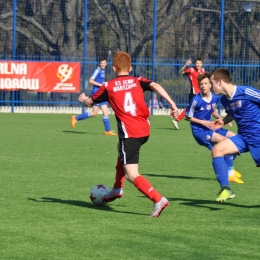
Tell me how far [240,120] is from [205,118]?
2878mm

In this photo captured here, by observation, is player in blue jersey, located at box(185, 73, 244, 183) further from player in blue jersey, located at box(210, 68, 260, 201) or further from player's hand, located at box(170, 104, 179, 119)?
player's hand, located at box(170, 104, 179, 119)

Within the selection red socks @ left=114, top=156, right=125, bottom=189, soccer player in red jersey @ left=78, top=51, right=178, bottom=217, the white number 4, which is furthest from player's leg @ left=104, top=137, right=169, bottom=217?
red socks @ left=114, top=156, right=125, bottom=189

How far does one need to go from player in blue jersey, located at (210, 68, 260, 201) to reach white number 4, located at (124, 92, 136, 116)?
3.67 feet

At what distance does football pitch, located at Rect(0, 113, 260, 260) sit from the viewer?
6.26 metres

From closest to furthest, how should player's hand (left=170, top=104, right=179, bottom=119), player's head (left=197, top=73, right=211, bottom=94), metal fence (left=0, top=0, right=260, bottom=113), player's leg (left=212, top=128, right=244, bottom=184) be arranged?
1. player's hand (left=170, top=104, right=179, bottom=119)
2. player's leg (left=212, top=128, right=244, bottom=184)
3. player's head (left=197, top=73, right=211, bottom=94)
4. metal fence (left=0, top=0, right=260, bottom=113)

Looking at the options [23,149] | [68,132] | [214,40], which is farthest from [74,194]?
[214,40]

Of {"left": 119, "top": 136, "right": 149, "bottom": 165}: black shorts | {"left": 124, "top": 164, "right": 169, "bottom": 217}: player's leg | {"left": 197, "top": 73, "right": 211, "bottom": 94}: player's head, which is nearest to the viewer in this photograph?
{"left": 124, "top": 164, "right": 169, "bottom": 217}: player's leg

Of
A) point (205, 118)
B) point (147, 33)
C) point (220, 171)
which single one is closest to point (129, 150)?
point (220, 171)

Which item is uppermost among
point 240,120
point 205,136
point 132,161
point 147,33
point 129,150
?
point 147,33

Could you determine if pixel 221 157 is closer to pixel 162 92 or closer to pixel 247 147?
pixel 247 147

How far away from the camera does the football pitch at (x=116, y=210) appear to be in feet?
20.5

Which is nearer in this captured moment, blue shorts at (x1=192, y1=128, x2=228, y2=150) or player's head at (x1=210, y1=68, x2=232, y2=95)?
player's head at (x1=210, y1=68, x2=232, y2=95)

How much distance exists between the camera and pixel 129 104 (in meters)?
7.86

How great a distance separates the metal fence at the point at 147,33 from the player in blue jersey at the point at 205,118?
57.5 ft
